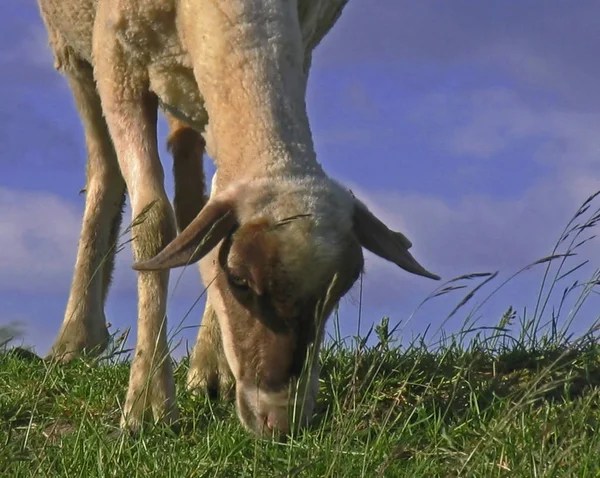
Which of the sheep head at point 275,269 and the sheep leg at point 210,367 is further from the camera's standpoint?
the sheep leg at point 210,367

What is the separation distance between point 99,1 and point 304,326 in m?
2.61

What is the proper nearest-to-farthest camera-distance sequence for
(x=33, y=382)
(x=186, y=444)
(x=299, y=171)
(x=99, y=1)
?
(x=186, y=444)
(x=299, y=171)
(x=33, y=382)
(x=99, y=1)

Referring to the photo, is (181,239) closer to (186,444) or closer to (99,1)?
(186,444)

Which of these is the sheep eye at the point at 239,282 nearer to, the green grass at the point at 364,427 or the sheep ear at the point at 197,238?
the sheep ear at the point at 197,238

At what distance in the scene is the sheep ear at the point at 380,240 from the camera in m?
4.90

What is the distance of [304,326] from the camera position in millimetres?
4574

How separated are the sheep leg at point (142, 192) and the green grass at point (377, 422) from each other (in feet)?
0.61

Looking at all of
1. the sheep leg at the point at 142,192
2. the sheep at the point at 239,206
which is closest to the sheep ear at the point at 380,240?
the sheep at the point at 239,206

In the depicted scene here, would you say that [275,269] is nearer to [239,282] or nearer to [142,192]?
[239,282]

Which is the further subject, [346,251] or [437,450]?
[346,251]

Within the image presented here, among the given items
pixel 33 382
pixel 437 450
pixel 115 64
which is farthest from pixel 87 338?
pixel 437 450

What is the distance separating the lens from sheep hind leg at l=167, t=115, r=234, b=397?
6051 mm

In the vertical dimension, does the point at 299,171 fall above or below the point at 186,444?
above

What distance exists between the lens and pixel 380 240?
16.3ft
